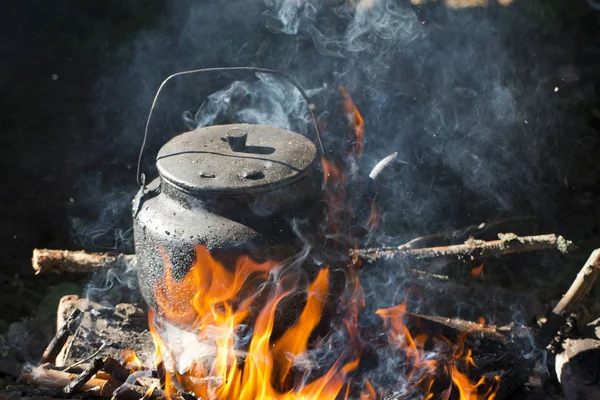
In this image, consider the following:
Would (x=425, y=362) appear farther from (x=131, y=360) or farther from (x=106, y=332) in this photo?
(x=106, y=332)

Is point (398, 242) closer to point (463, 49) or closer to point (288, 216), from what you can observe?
point (463, 49)

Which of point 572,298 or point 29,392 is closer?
point 29,392

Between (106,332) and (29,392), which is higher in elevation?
(29,392)

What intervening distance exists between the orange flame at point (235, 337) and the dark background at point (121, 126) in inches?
73.5

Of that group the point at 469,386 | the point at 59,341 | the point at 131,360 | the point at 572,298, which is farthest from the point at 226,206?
the point at 572,298

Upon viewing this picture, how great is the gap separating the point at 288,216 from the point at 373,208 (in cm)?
184

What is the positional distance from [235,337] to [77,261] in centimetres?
146

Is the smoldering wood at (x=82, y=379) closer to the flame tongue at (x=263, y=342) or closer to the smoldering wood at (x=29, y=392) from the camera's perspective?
the smoldering wood at (x=29, y=392)

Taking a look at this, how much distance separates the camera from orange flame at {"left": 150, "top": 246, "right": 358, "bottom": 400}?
2.52 m

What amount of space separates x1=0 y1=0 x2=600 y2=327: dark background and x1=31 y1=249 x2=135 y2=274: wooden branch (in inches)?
29.7

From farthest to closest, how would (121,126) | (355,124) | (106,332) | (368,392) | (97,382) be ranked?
(121,126)
(355,124)
(106,332)
(368,392)
(97,382)

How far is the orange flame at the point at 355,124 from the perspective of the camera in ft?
14.3

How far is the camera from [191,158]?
265 cm

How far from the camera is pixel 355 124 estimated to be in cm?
441
